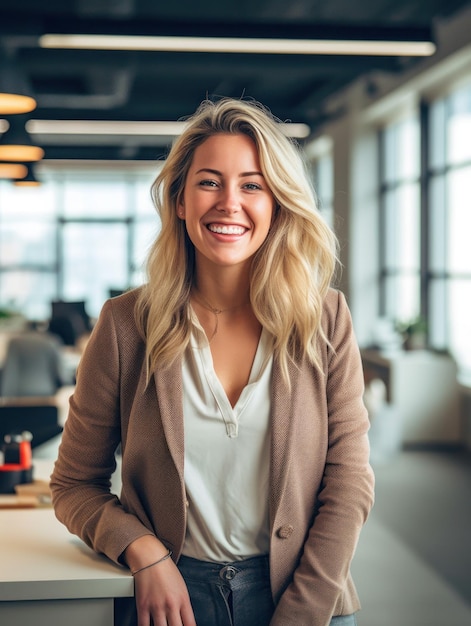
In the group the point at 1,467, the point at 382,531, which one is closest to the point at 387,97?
the point at 382,531

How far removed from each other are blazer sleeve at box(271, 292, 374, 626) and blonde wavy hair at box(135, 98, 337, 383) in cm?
5

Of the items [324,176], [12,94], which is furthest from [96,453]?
[324,176]

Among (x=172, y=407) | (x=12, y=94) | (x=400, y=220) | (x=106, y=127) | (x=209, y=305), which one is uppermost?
(x=106, y=127)

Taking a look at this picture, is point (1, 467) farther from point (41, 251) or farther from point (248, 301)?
point (41, 251)

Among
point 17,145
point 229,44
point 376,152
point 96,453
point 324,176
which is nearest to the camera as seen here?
point 96,453

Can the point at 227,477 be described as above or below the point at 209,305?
below

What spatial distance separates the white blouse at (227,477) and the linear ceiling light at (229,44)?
13.9ft

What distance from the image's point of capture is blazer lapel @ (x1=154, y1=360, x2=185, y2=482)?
5.30 feet

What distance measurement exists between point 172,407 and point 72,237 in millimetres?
15815

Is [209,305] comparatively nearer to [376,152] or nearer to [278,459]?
[278,459]

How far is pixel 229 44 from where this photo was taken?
560cm

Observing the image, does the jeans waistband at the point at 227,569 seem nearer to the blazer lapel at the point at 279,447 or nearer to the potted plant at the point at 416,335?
the blazer lapel at the point at 279,447

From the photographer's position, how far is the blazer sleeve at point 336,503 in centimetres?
162

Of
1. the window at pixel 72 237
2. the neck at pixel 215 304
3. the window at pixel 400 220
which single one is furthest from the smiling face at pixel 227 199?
the window at pixel 72 237
